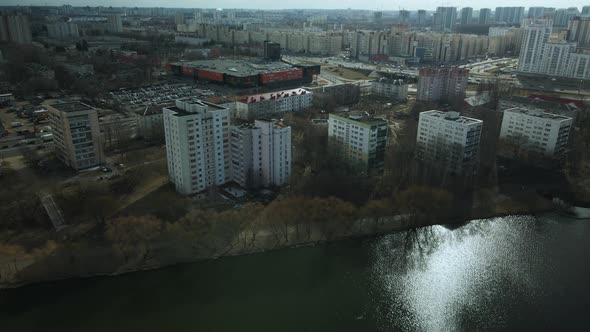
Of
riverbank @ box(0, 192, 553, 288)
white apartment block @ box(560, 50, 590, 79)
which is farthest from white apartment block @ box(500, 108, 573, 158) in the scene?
white apartment block @ box(560, 50, 590, 79)

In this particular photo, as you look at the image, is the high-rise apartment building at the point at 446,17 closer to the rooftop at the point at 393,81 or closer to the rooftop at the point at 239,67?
the rooftop at the point at 239,67

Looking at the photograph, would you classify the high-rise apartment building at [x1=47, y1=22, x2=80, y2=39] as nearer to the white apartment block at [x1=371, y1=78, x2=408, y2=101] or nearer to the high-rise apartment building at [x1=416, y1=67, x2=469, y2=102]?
the white apartment block at [x1=371, y1=78, x2=408, y2=101]

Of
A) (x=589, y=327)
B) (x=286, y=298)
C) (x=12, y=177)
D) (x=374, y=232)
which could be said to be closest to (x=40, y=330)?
(x=286, y=298)

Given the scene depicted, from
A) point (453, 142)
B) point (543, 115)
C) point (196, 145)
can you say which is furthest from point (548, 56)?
point (196, 145)

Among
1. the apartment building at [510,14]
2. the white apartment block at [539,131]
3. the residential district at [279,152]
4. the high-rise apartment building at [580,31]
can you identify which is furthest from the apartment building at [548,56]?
the apartment building at [510,14]

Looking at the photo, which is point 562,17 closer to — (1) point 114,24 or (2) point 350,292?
(1) point 114,24

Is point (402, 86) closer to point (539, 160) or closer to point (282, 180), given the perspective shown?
point (539, 160)
